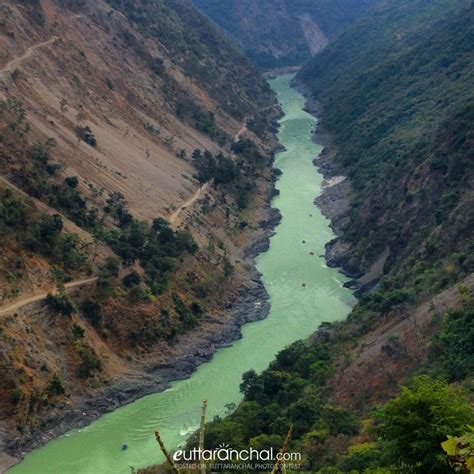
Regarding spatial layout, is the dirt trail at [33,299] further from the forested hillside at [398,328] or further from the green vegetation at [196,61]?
the green vegetation at [196,61]

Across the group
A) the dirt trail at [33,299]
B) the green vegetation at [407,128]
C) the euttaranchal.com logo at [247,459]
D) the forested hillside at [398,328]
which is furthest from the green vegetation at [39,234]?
the green vegetation at [407,128]

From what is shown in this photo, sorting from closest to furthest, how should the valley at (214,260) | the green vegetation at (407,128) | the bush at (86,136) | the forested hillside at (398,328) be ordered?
the forested hillside at (398,328) < the valley at (214,260) < the green vegetation at (407,128) < the bush at (86,136)

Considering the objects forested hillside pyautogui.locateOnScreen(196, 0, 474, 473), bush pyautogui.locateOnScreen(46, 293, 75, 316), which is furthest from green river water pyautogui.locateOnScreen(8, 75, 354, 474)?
bush pyautogui.locateOnScreen(46, 293, 75, 316)

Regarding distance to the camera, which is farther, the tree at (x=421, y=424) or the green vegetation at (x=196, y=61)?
the green vegetation at (x=196, y=61)

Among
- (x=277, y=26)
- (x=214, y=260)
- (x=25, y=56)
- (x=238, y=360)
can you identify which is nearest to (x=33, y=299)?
(x=238, y=360)

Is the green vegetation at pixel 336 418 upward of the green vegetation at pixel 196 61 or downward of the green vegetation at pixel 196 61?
downward

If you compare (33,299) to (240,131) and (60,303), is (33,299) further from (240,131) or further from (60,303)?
(240,131)

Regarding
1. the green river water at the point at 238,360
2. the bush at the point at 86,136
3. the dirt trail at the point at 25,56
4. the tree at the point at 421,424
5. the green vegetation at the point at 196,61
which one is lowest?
the tree at the point at 421,424

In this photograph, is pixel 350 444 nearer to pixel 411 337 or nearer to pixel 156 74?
pixel 411 337
